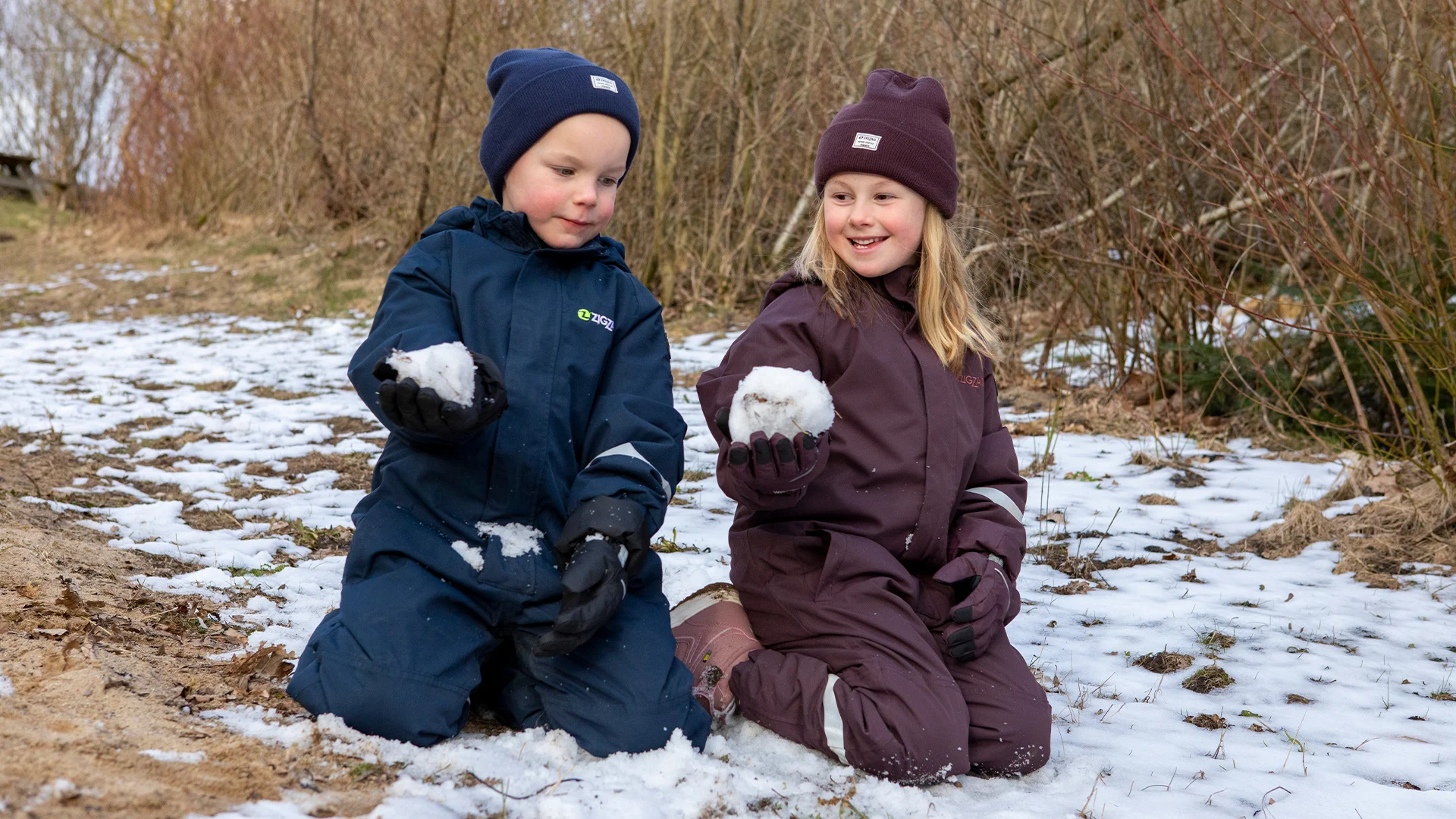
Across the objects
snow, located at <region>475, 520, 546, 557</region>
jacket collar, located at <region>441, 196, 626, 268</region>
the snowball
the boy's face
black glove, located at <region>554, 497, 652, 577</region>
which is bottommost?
snow, located at <region>475, 520, 546, 557</region>

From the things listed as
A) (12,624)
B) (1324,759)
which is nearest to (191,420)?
(12,624)

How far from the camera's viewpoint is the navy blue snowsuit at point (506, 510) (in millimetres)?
2248

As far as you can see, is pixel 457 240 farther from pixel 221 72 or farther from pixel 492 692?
pixel 221 72

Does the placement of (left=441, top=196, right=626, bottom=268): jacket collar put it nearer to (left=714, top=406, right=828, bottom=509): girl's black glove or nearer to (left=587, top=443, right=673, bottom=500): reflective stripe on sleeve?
(left=587, top=443, right=673, bottom=500): reflective stripe on sleeve

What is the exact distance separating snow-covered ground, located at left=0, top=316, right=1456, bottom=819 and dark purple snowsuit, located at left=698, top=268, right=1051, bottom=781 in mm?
102

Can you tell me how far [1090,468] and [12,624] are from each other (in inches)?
165

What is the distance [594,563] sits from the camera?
2201 millimetres

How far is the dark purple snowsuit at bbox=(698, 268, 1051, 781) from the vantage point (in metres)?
2.36

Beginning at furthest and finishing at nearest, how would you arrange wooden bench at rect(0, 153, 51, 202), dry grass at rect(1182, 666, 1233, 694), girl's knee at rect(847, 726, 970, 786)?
wooden bench at rect(0, 153, 51, 202), dry grass at rect(1182, 666, 1233, 694), girl's knee at rect(847, 726, 970, 786)

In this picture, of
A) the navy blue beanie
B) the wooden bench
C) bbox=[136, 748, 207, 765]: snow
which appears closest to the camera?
bbox=[136, 748, 207, 765]: snow

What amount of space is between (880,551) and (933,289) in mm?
645

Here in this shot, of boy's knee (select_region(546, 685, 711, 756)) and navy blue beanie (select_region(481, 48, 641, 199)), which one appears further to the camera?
navy blue beanie (select_region(481, 48, 641, 199))

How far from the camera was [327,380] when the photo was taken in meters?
6.92

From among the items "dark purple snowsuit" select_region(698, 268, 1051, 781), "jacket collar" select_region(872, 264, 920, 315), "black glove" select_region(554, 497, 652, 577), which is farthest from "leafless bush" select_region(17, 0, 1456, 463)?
"black glove" select_region(554, 497, 652, 577)
